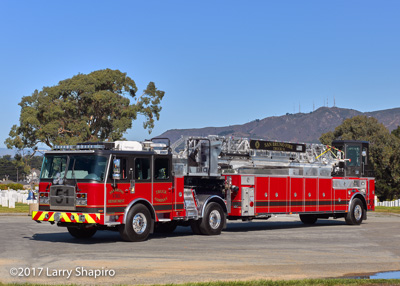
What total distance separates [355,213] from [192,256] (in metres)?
14.5

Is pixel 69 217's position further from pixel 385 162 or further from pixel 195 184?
pixel 385 162

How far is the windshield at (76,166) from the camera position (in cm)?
1769

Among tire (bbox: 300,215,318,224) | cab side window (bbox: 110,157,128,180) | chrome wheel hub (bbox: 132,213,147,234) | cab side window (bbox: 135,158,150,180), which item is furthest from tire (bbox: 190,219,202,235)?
tire (bbox: 300,215,318,224)

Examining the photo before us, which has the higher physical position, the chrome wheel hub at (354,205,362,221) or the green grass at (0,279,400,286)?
the chrome wheel hub at (354,205,362,221)

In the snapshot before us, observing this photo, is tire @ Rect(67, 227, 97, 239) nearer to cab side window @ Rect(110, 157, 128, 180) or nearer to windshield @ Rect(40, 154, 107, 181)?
windshield @ Rect(40, 154, 107, 181)

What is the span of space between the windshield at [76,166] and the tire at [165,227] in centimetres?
460

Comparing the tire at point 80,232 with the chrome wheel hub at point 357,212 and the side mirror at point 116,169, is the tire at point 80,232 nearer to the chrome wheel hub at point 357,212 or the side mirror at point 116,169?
the side mirror at point 116,169

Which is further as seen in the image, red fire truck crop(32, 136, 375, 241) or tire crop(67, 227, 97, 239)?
tire crop(67, 227, 97, 239)

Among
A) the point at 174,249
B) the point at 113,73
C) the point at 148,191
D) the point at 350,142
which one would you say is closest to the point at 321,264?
the point at 174,249

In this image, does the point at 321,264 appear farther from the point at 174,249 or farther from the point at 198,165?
the point at 198,165

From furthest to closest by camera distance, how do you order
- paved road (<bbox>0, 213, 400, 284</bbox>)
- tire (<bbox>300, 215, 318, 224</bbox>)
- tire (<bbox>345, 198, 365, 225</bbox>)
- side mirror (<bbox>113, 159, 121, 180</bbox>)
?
tire (<bbox>300, 215, 318, 224</bbox>), tire (<bbox>345, 198, 365, 225</bbox>), side mirror (<bbox>113, 159, 121, 180</bbox>), paved road (<bbox>0, 213, 400, 284</bbox>)

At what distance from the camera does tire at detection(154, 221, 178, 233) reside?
→ 71.2 feet

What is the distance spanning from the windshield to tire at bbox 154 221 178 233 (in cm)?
460

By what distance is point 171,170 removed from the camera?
1978cm
